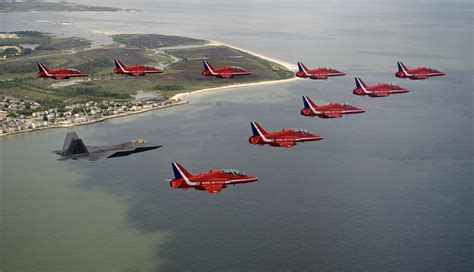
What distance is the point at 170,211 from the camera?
118938 millimetres

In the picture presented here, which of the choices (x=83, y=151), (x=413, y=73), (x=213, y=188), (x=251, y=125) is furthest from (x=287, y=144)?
(x=83, y=151)

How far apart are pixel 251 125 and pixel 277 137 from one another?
18.6 ft

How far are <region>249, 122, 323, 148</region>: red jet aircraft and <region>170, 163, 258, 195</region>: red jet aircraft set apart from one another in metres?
6.58

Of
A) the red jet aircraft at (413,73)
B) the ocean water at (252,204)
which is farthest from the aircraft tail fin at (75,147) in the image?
the red jet aircraft at (413,73)

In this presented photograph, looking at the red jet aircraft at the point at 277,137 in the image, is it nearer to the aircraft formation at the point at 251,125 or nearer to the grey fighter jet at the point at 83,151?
the aircraft formation at the point at 251,125

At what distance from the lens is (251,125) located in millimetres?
87500

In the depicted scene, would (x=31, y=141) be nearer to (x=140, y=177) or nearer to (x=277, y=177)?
(x=140, y=177)

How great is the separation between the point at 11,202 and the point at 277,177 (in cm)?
5939

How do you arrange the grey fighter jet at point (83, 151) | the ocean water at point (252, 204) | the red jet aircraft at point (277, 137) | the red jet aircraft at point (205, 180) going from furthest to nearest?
the grey fighter jet at point (83, 151), the ocean water at point (252, 204), the red jet aircraft at point (277, 137), the red jet aircraft at point (205, 180)

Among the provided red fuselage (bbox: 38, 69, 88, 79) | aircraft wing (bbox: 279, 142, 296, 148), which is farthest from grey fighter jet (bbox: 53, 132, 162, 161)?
aircraft wing (bbox: 279, 142, 296, 148)

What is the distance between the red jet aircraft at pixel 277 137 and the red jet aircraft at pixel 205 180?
658 cm

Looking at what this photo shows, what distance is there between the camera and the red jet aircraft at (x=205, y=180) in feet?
271

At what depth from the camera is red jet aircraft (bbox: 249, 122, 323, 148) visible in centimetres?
8881

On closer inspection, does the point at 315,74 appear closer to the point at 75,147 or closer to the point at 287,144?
the point at 287,144
